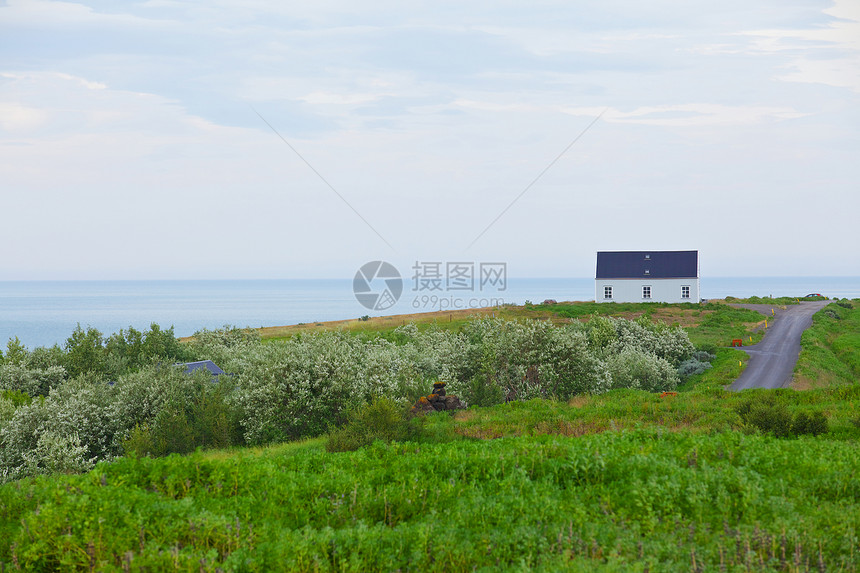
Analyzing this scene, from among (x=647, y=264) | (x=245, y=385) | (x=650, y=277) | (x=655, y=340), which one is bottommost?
(x=245, y=385)

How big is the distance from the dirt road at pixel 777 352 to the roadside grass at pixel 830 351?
0.81 meters

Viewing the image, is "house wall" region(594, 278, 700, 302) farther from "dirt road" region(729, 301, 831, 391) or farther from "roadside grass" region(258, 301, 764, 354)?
"dirt road" region(729, 301, 831, 391)

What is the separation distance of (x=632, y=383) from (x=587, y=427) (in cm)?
1897

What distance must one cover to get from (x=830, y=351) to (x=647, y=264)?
110 feet

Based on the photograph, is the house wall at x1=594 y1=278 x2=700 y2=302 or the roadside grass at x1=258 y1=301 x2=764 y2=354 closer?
the roadside grass at x1=258 y1=301 x2=764 y2=354

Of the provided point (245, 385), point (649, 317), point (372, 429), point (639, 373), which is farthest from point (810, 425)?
point (649, 317)

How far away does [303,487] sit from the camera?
10.2 metres

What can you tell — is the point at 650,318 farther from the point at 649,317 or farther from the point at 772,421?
the point at 772,421

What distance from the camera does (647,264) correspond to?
82625 mm

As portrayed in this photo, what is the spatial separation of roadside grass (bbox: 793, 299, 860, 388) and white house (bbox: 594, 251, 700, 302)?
15.4m

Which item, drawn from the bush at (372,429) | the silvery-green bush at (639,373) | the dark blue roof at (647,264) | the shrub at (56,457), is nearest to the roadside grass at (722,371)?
the silvery-green bush at (639,373)

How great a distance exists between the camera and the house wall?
80938mm

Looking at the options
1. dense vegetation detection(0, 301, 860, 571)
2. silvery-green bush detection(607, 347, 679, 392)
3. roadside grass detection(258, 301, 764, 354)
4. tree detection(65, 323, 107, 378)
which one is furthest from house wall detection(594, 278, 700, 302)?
tree detection(65, 323, 107, 378)

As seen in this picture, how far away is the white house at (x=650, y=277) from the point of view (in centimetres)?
8100
